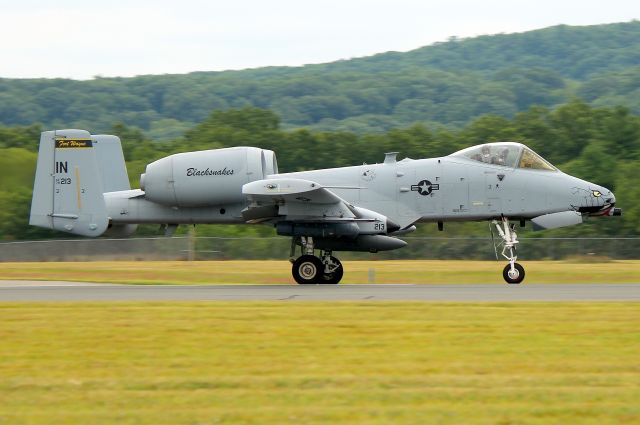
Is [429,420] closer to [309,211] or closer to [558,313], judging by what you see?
[558,313]

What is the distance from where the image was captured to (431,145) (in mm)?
68000

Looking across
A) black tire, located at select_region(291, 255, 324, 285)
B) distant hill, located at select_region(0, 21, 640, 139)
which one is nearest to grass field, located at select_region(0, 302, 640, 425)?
black tire, located at select_region(291, 255, 324, 285)

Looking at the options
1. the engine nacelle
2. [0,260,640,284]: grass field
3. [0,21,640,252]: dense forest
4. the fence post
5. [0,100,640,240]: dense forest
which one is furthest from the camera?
[0,21,640,252]: dense forest

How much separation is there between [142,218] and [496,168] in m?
8.67

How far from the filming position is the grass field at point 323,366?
30.3 ft

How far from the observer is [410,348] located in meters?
12.5

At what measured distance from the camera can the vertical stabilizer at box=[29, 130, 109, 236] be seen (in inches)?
1001

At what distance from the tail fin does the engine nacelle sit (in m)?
1.49

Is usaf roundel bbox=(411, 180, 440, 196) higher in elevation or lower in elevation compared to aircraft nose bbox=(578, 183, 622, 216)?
higher

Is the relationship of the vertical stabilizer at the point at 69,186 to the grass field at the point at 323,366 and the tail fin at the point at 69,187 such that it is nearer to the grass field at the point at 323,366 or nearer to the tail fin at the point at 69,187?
the tail fin at the point at 69,187

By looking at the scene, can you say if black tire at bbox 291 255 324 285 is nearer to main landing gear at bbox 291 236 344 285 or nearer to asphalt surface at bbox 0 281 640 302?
main landing gear at bbox 291 236 344 285

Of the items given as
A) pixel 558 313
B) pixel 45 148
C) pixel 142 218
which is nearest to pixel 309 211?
pixel 142 218

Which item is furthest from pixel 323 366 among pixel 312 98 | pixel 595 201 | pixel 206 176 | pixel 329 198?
pixel 312 98

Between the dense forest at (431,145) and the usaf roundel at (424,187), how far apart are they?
76.1 feet
